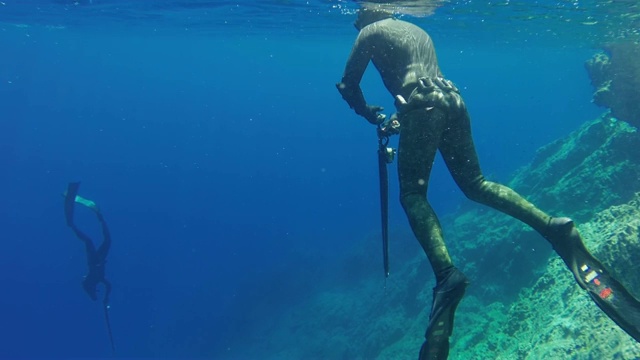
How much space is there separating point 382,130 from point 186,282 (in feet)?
134

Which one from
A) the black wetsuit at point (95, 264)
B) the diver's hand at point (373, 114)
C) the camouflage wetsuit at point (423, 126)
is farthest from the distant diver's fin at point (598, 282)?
the black wetsuit at point (95, 264)

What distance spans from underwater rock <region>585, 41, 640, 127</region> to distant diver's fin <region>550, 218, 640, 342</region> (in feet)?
38.7

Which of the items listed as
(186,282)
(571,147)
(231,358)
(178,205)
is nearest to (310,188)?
(178,205)

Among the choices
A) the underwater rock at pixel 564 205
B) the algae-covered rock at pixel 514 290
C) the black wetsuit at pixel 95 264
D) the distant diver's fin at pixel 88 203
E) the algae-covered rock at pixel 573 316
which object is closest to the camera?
the algae-covered rock at pixel 573 316

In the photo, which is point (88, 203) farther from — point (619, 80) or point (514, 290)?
point (619, 80)

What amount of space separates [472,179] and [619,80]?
13273 millimetres

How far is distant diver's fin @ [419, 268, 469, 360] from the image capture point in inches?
109

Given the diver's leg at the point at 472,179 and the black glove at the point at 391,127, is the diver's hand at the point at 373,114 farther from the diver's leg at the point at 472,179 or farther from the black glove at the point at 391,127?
the diver's leg at the point at 472,179

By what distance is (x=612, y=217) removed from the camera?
28.8ft

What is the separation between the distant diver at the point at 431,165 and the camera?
2.93 meters

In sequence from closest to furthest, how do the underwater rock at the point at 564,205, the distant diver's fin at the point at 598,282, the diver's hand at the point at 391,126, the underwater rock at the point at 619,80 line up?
the distant diver's fin at the point at 598,282 < the diver's hand at the point at 391,126 < the underwater rock at the point at 564,205 < the underwater rock at the point at 619,80

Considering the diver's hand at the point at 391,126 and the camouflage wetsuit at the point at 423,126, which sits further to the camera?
the diver's hand at the point at 391,126

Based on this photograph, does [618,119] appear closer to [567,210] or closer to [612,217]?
[567,210]

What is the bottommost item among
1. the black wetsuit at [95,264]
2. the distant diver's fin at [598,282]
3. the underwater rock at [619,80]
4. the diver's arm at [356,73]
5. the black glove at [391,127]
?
the black wetsuit at [95,264]
